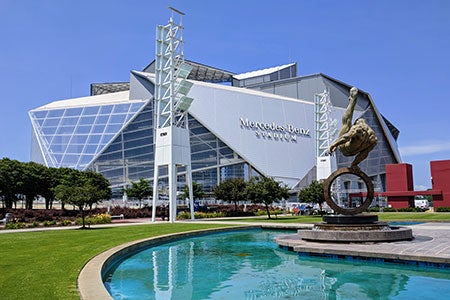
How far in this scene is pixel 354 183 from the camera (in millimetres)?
87812

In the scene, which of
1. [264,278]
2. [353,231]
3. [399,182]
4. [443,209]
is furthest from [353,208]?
[399,182]

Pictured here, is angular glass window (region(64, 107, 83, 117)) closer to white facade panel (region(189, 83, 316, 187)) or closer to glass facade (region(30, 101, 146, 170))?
glass facade (region(30, 101, 146, 170))

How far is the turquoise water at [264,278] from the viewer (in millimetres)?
10305

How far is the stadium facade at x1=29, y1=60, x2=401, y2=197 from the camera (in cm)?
5919

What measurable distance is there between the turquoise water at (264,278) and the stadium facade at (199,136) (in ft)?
143

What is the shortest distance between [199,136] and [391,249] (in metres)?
50.1

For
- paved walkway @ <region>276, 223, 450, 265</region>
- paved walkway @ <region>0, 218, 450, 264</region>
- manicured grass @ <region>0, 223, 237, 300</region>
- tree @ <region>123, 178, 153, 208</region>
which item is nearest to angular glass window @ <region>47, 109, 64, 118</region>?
tree @ <region>123, 178, 153, 208</region>

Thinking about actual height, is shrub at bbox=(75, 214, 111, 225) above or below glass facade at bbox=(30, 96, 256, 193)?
below

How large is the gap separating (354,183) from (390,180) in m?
32.3

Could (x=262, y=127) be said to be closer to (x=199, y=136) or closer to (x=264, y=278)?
(x=199, y=136)

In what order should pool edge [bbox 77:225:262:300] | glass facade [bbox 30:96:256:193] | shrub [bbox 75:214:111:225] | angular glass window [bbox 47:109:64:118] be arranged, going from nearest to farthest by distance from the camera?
pool edge [bbox 77:225:262:300], shrub [bbox 75:214:111:225], glass facade [bbox 30:96:256:193], angular glass window [bbox 47:109:64:118]

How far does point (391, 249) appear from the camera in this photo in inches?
571

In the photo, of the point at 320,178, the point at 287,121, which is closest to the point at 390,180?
the point at 320,178

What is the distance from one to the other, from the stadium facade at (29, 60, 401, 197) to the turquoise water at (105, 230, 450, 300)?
4346cm
